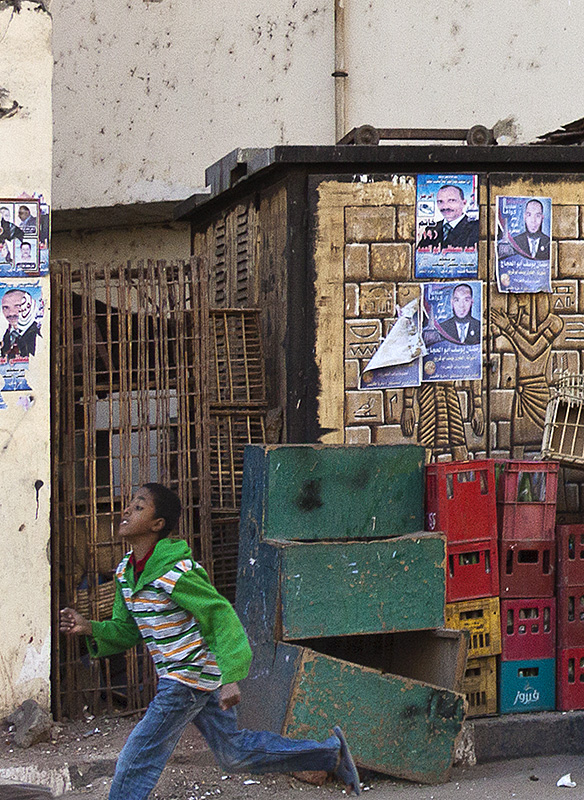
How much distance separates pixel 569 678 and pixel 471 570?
798 millimetres

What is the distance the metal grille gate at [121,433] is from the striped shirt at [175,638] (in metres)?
1.83

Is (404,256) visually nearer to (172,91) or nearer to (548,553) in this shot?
(548,553)

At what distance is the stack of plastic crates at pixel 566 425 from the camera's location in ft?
18.2

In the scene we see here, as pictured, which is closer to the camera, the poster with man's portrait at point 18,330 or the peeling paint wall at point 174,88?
the poster with man's portrait at point 18,330

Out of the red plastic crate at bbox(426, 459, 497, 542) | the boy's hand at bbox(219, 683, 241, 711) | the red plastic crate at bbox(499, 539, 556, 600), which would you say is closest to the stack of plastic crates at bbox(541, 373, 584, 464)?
the red plastic crate at bbox(426, 459, 497, 542)

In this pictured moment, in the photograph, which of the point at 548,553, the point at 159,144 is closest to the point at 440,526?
the point at 548,553

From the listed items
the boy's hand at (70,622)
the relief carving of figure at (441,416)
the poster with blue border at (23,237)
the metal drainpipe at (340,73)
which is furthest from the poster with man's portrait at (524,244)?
the metal drainpipe at (340,73)

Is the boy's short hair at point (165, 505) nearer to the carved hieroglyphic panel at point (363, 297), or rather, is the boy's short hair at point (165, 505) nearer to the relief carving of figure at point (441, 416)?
the carved hieroglyphic panel at point (363, 297)

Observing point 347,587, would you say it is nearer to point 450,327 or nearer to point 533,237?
point 450,327

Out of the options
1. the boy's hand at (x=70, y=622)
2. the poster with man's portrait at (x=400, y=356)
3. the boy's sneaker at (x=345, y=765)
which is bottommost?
the boy's sneaker at (x=345, y=765)

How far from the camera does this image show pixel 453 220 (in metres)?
6.26

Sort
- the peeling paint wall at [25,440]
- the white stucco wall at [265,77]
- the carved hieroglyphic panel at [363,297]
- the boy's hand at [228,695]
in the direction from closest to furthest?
the boy's hand at [228,695] < the peeling paint wall at [25,440] < the carved hieroglyphic panel at [363,297] < the white stucco wall at [265,77]

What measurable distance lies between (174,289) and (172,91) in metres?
5.30

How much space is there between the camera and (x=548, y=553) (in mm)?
5656
